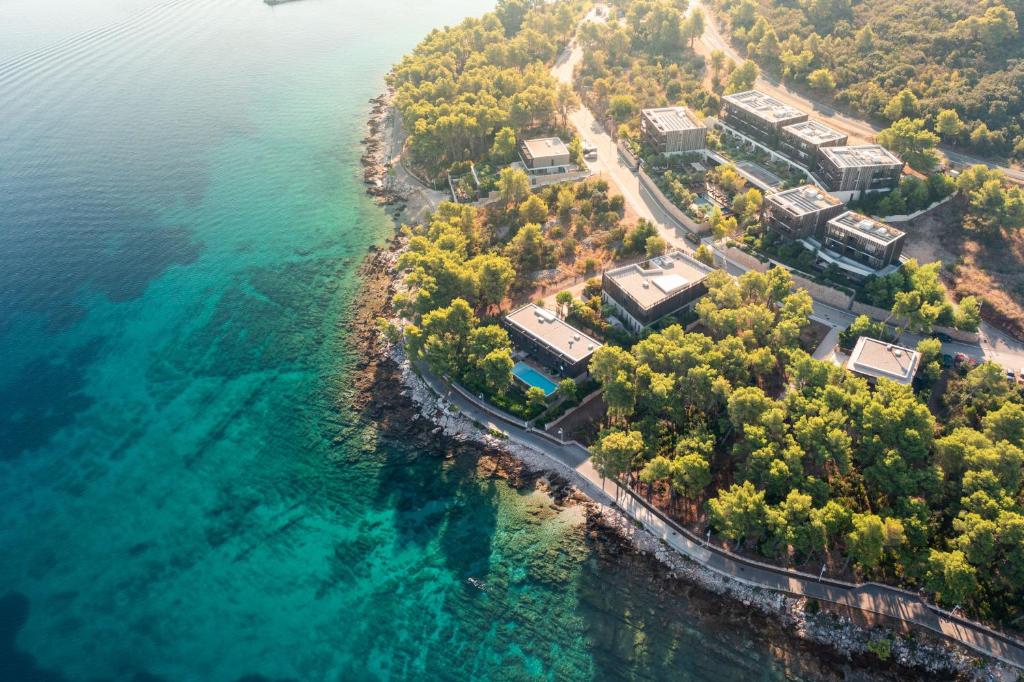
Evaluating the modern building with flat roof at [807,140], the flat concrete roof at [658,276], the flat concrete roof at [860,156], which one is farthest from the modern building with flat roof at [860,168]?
the flat concrete roof at [658,276]

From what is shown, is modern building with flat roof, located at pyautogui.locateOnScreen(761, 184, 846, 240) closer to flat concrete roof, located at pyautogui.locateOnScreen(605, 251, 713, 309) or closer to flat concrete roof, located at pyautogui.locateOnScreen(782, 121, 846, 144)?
flat concrete roof, located at pyautogui.locateOnScreen(605, 251, 713, 309)

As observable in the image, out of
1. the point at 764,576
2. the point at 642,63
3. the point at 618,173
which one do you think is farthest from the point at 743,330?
the point at 642,63

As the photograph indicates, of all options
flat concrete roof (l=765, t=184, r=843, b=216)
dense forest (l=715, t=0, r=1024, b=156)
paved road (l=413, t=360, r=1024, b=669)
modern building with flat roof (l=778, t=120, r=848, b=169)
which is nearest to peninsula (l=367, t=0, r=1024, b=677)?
paved road (l=413, t=360, r=1024, b=669)

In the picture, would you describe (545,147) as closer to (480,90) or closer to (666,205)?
(480,90)

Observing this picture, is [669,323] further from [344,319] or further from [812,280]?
[344,319]

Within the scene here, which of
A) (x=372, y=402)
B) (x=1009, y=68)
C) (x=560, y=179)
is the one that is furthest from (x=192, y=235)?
(x=1009, y=68)

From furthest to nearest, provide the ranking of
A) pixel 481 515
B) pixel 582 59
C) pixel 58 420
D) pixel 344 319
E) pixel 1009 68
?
1. pixel 582 59
2. pixel 1009 68
3. pixel 344 319
4. pixel 58 420
5. pixel 481 515

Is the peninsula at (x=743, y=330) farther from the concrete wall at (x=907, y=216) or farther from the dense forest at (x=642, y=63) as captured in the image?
the dense forest at (x=642, y=63)
